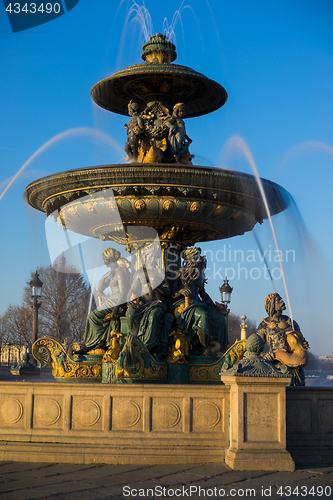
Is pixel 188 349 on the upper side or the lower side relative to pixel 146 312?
lower

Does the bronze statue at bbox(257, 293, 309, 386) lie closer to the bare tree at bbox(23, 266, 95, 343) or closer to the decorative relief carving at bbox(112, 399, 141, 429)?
the decorative relief carving at bbox(112, 399, 141, 429)

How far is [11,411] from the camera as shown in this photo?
258 inches

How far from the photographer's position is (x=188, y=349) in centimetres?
892

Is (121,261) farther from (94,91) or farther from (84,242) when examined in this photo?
(94,91)

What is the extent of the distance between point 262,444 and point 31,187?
5.73m

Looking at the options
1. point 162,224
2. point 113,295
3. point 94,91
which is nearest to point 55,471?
point 113,295

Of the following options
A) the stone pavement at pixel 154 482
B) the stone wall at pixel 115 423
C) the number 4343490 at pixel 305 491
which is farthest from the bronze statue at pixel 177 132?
the number 4343490 at pixel 305 491

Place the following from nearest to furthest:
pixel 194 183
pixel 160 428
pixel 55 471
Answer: pixel 55 471
pixel 160 428
pixel 194 183

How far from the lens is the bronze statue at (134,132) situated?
33.0 ft

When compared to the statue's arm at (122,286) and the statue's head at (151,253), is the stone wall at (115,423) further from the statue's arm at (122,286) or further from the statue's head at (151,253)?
the statue's head at (151,253)

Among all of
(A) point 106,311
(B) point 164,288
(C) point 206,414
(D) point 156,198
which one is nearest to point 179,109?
(D) point 156,198

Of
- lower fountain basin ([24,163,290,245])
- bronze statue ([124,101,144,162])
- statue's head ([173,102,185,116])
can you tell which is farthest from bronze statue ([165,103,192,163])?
lower fountain basin ([24,163,290,245])

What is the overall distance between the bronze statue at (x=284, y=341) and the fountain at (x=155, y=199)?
89 centimetres

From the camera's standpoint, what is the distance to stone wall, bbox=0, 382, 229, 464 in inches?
244
